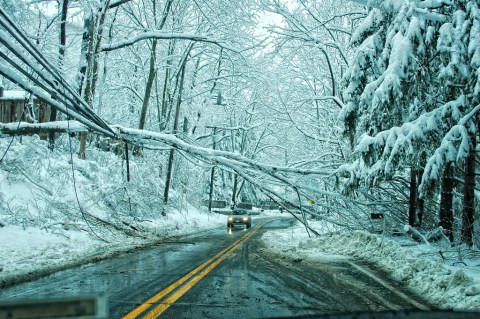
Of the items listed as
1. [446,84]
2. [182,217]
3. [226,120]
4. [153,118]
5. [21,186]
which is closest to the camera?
[446,84]

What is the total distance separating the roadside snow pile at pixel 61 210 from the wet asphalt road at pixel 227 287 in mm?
1182

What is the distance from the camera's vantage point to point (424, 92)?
10.2 metres

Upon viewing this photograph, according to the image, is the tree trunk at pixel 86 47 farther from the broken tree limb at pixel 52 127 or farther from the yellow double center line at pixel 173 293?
the yellow double center line at pixel 173 293

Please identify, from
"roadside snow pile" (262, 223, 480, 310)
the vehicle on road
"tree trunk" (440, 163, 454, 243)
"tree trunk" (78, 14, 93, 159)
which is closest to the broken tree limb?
"tree trunk" (78, 14, 93, 159)

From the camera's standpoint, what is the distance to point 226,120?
46938 millimetres

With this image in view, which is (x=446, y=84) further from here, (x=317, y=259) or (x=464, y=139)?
(x=317, y=259)

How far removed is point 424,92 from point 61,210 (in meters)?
11.9

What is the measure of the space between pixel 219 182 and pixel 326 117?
143 feet

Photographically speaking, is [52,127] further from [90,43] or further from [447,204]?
[447,204]

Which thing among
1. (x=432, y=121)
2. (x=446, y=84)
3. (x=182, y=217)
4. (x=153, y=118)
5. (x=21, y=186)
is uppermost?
(x=153, y=118)

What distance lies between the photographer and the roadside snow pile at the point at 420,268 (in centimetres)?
610

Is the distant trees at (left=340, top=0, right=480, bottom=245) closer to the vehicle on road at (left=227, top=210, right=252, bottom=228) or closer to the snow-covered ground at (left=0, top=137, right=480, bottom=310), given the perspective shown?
the snow-covered ground at (left=0, top=137, right=480, bottom=310)

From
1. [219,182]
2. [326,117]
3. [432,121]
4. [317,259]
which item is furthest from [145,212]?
[219,182]

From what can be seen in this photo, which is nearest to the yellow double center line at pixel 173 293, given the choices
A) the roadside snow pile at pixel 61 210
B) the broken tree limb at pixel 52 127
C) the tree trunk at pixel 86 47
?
the roadside snow pile at pixel 61 210
